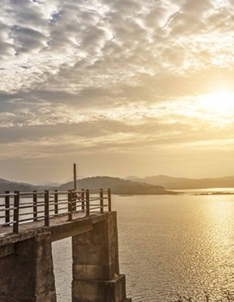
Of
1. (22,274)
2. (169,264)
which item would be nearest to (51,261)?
(22,274)

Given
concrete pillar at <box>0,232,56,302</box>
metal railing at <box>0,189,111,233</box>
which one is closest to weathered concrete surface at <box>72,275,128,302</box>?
metal railing at <box>0,189,111,233</box>

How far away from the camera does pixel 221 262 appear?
41.1 metres

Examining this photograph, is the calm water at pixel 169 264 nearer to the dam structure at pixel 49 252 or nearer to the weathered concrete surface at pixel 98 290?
the weathered concrete surface at pixel 98 290

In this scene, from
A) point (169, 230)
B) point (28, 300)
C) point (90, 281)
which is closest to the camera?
point (28, 300)

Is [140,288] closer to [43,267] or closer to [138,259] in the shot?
[138,259]

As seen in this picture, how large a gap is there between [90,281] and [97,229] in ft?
9.46

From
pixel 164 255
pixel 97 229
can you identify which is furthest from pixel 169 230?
pixel 97 229

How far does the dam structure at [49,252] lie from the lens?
42.8ft

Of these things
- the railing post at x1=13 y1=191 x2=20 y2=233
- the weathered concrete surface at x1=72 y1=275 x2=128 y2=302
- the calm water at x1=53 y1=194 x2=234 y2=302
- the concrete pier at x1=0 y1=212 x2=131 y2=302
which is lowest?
the calm water at x1=53 y1=194 x2=234 y2=302

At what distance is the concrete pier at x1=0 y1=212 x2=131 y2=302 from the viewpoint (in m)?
13.1

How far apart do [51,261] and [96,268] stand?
7600 millimetres

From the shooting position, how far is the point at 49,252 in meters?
14.1

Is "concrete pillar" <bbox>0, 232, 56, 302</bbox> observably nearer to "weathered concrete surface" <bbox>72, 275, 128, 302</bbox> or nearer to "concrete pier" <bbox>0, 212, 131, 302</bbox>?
"concrete pier" <bbox>0, 212, 131, 302</bbox>

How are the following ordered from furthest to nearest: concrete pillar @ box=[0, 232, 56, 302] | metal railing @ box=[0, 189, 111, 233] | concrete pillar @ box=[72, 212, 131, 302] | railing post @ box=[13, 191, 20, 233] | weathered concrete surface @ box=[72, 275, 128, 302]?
concrete pillar @ box=[72, 212, 131, 302] → weathered concrete surface @ box=[72, 275, 128, 302] → metal railing @ box=[0, 189, 111, 233] → concrete pillar @ box=[0, 232, 56, 302] → railing post @ box=[13, 191, 20, 233]
